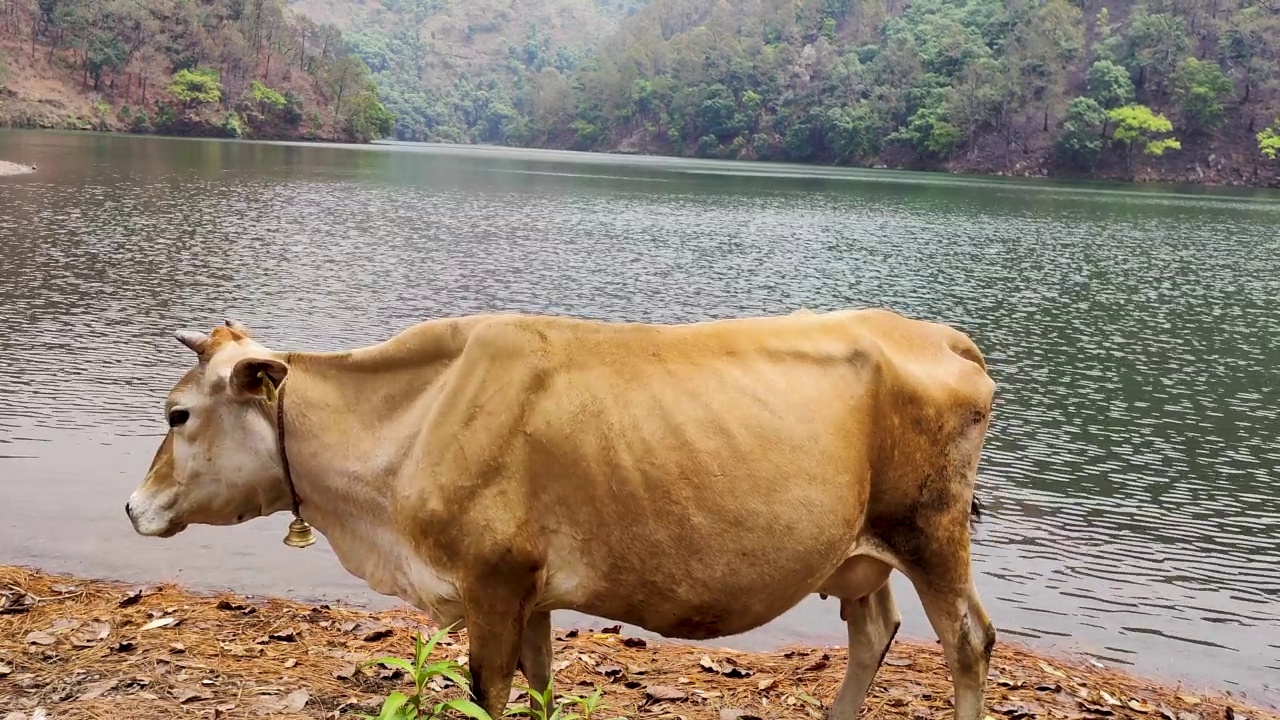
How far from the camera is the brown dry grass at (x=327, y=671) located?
5258 millimetres

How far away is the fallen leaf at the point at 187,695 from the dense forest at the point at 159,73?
346ft

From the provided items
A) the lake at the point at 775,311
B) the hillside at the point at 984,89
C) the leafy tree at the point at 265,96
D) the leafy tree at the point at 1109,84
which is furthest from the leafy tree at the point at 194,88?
the leafy tree at the point at 1109,84

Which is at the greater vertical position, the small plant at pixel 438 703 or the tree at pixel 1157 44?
the tree at pixel 1157 44

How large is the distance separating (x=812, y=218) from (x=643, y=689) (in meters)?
46.2

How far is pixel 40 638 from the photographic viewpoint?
19.4 ft

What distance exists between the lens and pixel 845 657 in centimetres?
703

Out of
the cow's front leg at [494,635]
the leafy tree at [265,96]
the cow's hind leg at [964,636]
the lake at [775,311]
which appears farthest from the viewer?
the leafy tree at [265,96]

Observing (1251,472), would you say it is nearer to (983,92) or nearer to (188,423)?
(188,423)

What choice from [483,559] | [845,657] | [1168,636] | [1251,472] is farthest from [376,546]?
[1251,472]

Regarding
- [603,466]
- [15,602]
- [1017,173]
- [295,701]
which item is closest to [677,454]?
[603,466]

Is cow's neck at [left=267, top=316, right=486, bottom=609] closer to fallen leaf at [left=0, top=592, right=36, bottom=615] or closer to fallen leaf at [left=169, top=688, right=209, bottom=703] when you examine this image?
fallen leaf at [left=169, top=688, right=209, bottom=703]

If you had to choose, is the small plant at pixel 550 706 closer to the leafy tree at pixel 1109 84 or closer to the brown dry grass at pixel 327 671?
the brown dry grass at pixel 327 671

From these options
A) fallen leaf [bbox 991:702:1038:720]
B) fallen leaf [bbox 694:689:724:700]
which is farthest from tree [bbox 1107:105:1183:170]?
fallen leaf [bbox 694:689:724:700]

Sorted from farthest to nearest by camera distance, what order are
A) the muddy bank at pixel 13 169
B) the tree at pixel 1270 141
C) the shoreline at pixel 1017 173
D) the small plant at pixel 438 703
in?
the shoreline at pixel 1017 173 < the tree at pixel 1270 141 < the muddy bank at pixel 13 169 < the small plant at pixel 438 703
